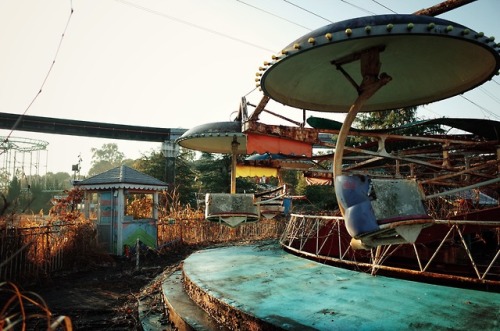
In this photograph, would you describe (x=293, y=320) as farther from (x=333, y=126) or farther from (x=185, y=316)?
(x=333, y=126)

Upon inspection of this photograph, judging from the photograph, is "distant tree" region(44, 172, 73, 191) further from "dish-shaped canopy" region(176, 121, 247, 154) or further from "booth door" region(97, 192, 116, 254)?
"dish-shaped canopy" region(176, 121, 247, 154)

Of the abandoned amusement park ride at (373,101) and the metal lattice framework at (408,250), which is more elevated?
the abandoned amusement park ride at (373,101)

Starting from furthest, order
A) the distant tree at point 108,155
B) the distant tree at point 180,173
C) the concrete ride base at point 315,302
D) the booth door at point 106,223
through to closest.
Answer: the distant tree at point 108,155
the distant tree at point 180,173
the booth door at point 106,223
the concrete ride base at point 315,302

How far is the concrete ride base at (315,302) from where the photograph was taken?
157 inches

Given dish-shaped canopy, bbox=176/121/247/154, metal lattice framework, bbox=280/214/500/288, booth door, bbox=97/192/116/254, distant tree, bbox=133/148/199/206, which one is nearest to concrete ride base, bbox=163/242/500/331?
metal lattice framework, bbox=280/214/500/288

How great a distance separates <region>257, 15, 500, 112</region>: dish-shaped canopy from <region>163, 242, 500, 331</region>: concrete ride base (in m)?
2.99

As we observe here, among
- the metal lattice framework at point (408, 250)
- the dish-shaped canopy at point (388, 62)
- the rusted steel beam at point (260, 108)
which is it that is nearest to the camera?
the dish-shaped canopy at point (388, 62)

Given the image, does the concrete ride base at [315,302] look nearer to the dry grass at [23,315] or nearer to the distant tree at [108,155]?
the dry grass at [23,315]

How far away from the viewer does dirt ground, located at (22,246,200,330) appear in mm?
7332

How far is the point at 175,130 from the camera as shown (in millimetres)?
27938

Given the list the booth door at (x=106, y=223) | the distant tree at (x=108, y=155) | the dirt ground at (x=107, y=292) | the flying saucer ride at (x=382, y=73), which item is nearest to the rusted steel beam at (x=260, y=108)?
the flying saucer ride at (x=382, y=73)

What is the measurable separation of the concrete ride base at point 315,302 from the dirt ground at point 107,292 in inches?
46.6

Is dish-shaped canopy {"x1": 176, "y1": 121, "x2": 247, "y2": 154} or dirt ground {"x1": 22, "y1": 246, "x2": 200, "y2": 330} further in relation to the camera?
dirt ground {"x1": 22, "y1": 246, "x2": 200, "y2": 330}

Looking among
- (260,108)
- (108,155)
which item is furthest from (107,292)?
(108,155)
